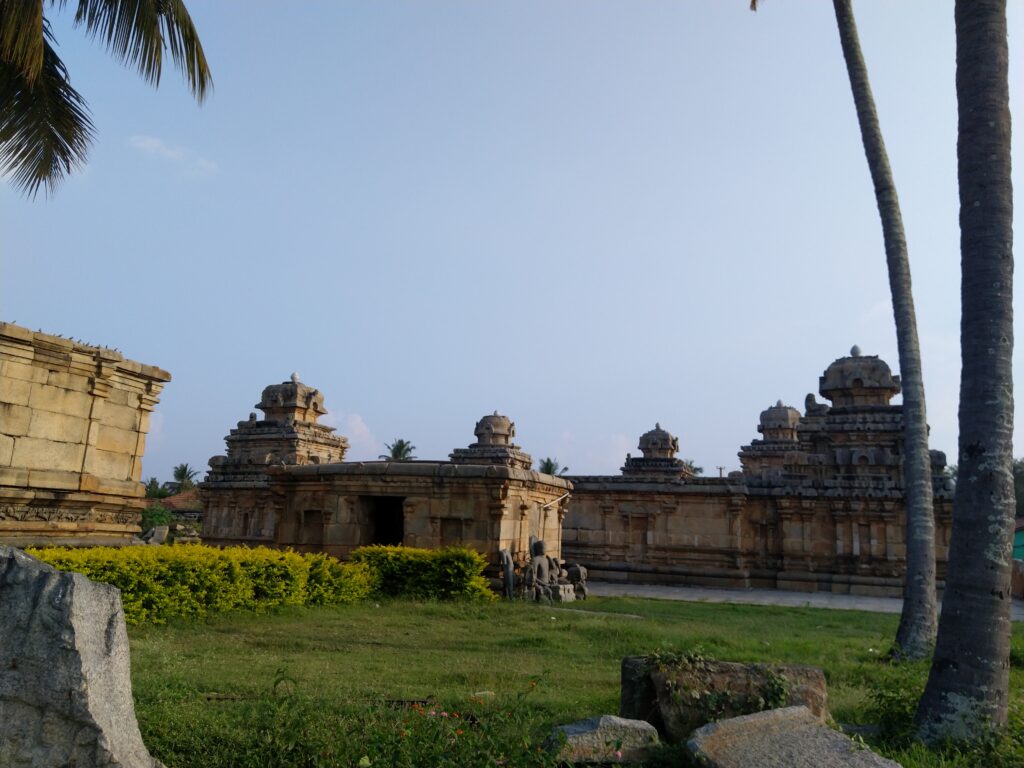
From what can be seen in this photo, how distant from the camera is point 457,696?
17.0 feet

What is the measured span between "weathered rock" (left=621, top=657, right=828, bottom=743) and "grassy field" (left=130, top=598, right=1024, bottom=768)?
0.50 metres

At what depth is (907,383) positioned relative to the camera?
9.56 m

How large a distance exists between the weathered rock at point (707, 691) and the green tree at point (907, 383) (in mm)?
4705

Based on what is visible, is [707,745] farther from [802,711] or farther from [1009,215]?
[1009,215]

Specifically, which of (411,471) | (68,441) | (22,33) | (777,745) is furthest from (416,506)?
(777,745)

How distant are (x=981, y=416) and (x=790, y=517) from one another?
49.3 ft

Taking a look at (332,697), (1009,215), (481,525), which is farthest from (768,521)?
(332,697)

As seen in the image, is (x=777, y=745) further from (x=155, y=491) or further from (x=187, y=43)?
(x=155, y=491)

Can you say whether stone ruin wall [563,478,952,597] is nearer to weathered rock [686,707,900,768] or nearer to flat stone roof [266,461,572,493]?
flat stone roof [266,461,572,493]

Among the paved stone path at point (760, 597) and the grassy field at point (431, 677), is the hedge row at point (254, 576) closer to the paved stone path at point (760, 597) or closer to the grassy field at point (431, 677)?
the grassy field at point (431, 677)

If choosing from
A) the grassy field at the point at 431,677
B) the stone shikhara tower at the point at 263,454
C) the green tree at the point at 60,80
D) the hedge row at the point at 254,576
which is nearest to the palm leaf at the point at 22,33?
the green tree at the point at 60,80

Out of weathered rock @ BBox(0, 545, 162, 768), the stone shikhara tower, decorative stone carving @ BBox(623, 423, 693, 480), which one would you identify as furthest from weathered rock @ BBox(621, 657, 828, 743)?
the stone shikhara tower

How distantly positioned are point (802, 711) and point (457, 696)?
2236 millimetres

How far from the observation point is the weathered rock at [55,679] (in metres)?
2.94
